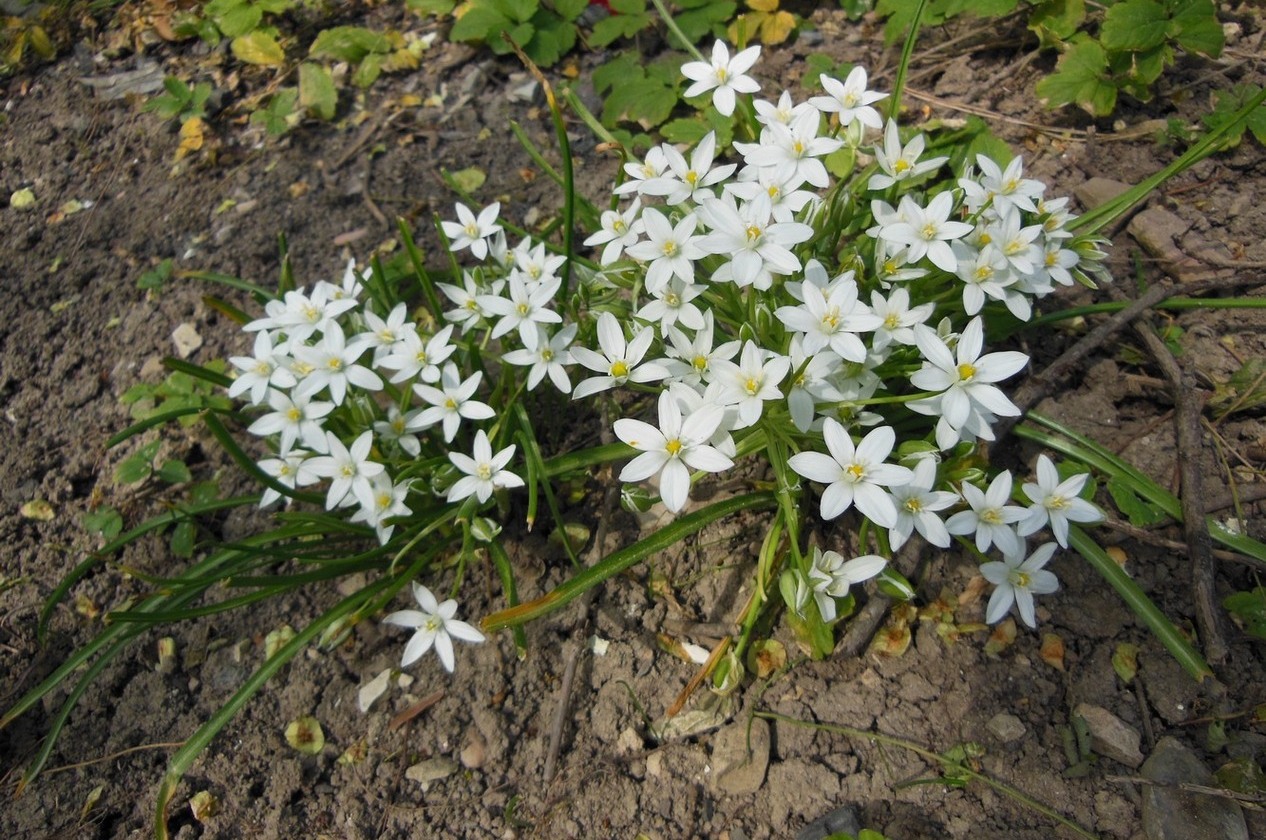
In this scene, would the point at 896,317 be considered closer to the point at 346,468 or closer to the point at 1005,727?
the point at 1005,727

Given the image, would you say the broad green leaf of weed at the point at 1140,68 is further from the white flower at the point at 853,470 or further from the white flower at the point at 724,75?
the white flower at the point at 853,470

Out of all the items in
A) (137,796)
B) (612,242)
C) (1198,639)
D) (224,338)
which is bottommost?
(137,796)

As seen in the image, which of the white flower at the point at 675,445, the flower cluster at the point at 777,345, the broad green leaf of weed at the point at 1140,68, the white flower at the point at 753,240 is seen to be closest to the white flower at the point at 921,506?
the flower cluster at the point at 777,345

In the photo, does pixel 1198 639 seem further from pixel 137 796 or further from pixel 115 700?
pixel 115 700

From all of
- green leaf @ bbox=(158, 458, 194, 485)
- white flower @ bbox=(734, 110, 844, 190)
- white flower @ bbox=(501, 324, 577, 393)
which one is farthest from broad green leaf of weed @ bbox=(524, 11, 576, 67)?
green leaf @ bbox=(158, 458, 194, 485)

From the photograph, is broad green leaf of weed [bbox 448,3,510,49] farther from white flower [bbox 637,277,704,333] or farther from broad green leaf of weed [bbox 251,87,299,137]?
white flower [bbox 637,277,704,333]

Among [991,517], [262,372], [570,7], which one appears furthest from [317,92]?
[991,517]

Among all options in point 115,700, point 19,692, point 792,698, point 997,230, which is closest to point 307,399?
point 115,700
